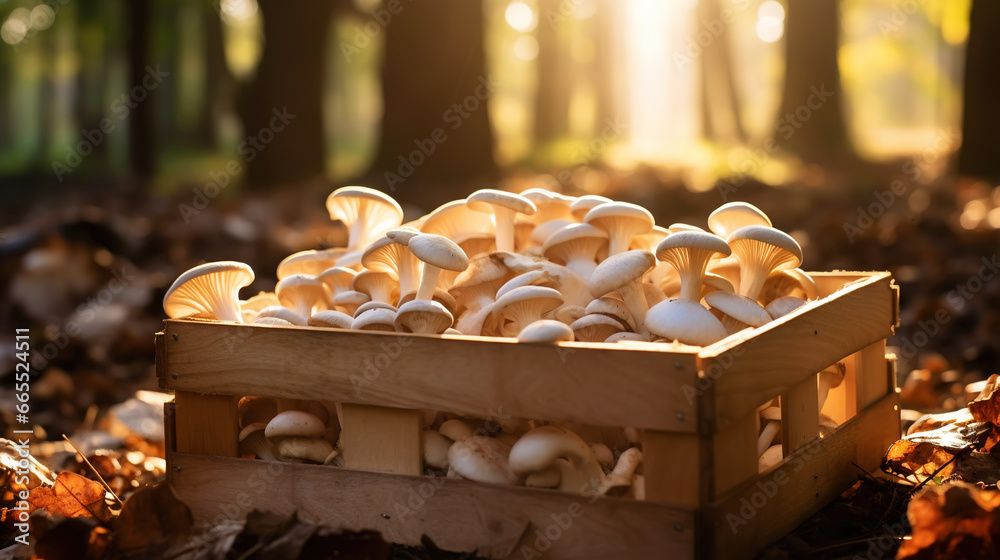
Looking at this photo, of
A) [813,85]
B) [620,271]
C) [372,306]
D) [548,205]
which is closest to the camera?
[620,271]

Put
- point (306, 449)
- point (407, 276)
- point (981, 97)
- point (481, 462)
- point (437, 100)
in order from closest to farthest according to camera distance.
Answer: point (481, 462), point (306, 449), point (407, 276), point (981, 97), point (437, 100)

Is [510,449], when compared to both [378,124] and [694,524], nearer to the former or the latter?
[694,524]

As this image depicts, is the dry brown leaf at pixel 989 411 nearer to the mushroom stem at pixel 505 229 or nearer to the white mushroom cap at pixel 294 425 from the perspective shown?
the mushroom stem at pixel 505 229

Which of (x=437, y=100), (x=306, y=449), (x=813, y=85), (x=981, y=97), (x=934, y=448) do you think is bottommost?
(x=934, y=448)

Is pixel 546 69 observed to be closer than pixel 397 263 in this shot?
No

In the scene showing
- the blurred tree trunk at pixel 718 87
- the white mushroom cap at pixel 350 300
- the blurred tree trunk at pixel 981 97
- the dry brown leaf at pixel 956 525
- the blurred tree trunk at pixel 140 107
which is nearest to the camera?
the dry brown leaf at pixel 956 525

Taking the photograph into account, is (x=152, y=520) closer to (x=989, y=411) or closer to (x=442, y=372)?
(x=442, y=372)

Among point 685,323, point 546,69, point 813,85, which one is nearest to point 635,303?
point 685,323

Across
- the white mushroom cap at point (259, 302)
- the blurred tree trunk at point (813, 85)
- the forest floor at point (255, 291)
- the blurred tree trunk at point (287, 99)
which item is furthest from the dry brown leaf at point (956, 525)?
the blurred tree trunk at point (813, 85)
